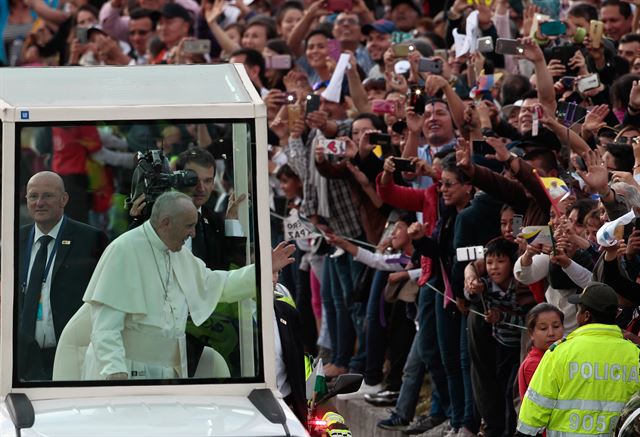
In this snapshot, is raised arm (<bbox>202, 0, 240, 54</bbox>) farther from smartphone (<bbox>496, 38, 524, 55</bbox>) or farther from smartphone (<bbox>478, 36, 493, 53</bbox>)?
smartphone (<bbox>496, 38, 524, 55</bbox>)

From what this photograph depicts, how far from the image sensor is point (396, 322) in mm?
13320

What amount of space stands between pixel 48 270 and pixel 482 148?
4.89 metres

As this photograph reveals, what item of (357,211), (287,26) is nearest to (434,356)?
(357,211)

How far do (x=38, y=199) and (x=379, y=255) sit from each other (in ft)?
20.0

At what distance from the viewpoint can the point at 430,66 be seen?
1283 cm

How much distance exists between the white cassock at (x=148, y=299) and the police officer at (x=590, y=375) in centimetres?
230

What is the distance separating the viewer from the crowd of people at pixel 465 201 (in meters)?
9.42

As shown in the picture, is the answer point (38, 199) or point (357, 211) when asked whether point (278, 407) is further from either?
point (357, 211)

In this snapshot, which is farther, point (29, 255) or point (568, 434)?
point (568, 434)

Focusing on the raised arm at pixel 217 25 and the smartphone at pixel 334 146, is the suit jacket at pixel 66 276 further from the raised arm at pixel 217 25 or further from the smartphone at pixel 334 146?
the raised arm at pixel 217 25

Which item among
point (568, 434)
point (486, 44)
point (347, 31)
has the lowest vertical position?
point (568, 434)

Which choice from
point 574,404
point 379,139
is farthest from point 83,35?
point 574,404

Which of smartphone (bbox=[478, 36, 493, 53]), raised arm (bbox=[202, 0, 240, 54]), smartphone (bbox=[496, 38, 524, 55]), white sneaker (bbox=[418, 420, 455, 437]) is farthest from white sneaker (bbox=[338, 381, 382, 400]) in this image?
raised arm (bbox=[202, 0, 240, 54])

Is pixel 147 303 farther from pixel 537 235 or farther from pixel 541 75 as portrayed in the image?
pixel 541 75
